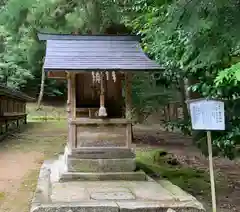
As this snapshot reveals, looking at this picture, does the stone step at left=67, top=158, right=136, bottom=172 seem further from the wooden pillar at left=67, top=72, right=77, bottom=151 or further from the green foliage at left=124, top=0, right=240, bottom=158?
the green foliage at left=124, top=0, right=240, bottom=158

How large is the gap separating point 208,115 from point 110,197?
2.05 meters

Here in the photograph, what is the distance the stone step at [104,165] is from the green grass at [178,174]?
746 mm

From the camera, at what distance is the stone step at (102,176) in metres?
7.43

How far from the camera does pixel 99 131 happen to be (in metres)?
8.02

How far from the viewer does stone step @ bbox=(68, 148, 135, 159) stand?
783 cm

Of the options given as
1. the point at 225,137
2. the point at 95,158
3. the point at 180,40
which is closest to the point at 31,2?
the point at 95,158

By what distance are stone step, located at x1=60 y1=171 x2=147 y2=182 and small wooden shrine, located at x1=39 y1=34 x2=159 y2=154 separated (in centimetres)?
64

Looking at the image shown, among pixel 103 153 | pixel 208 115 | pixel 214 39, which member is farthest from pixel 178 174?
pixel 214 39

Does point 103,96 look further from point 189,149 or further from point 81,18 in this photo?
point 189,149

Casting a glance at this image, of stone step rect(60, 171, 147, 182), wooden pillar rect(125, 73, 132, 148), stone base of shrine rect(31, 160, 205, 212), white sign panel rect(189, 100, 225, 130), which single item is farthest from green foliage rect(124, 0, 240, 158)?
wooden pillar rect(125, 73, 132, 148)

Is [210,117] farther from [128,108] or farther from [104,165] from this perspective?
[104,165]

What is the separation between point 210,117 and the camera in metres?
5.01

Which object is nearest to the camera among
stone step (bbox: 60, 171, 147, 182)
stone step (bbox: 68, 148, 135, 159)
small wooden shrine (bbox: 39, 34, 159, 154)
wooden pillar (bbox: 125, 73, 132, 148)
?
stone step (bbox: 60, 171, 147, 182)

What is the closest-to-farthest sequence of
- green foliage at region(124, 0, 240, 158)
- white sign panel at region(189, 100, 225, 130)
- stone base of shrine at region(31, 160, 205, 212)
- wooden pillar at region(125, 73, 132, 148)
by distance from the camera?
1. green foliage at region(124, 0, 240, 158)
2. white sign panel at region(189, 100, 225, 130)
3. stone base of shrine at region(31, 160, 205, 212)
4. wooden pillar at region(125, 73, 132, 148)
